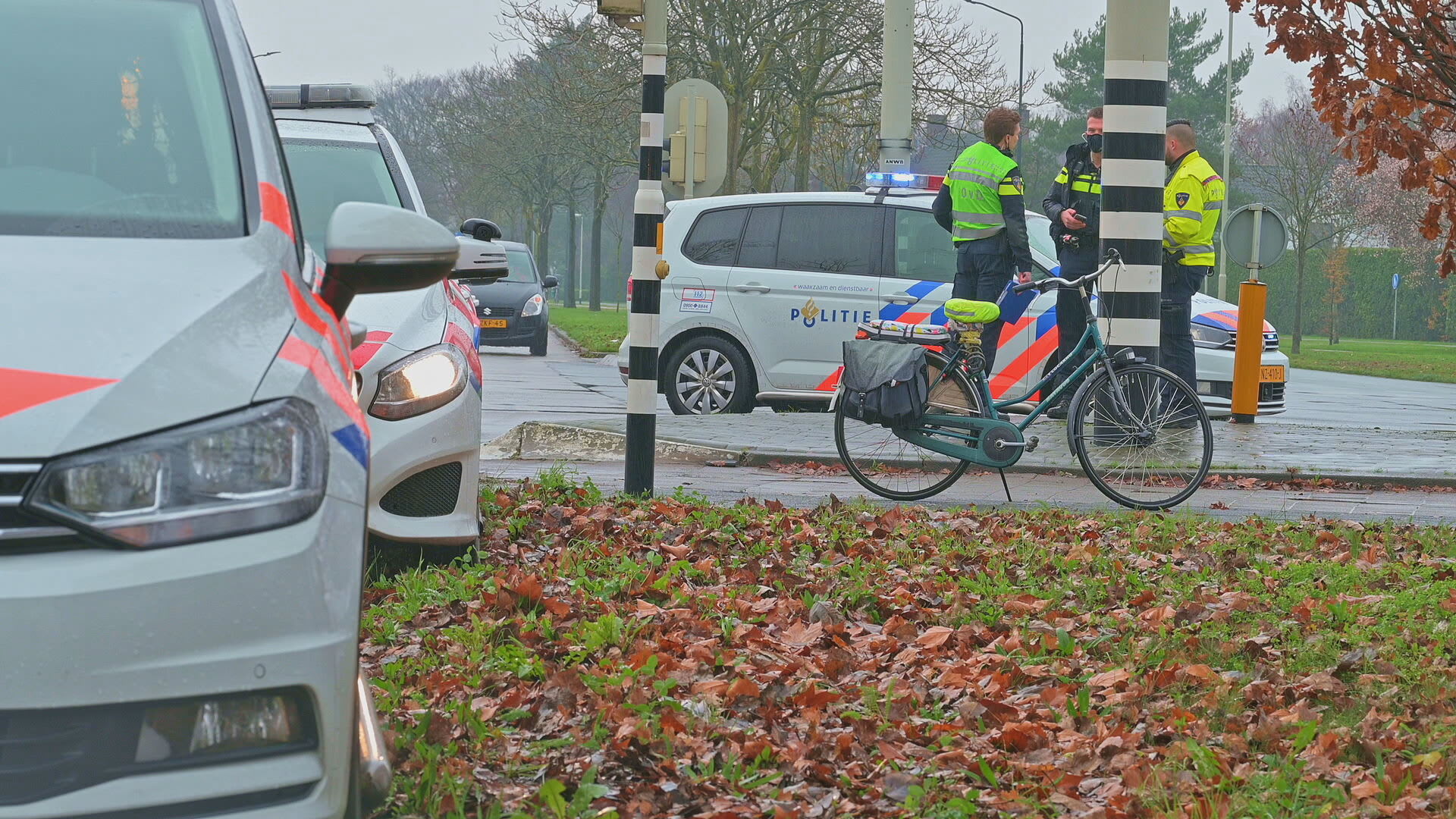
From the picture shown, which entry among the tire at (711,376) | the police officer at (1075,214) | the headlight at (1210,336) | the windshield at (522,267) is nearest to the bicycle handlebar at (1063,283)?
the police officer at (1075,214)

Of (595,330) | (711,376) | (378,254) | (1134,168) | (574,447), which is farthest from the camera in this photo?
(595,330)

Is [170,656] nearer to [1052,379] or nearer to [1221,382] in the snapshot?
[1052,379]

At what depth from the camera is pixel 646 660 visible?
443 cm

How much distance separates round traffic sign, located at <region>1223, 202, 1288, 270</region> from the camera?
1461 centimetres

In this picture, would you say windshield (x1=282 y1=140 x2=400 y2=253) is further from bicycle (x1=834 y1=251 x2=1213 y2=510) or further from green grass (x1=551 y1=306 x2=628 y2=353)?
green grass (x1=551 y1=306 x2=628 y2=353)

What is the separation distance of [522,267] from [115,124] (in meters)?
23.7

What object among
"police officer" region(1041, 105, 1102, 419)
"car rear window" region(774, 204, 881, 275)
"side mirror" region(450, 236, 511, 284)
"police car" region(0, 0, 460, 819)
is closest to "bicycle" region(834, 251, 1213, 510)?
"police officer" region(1041, 105, 1102, 419)

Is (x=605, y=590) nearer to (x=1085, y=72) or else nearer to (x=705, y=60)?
(x=705, y=60)

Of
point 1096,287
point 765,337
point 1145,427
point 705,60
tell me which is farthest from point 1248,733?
point 705,60

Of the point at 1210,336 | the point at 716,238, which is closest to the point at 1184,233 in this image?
the point at 1210,336

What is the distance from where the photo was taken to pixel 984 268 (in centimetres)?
1138

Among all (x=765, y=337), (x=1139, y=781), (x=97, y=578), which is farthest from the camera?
(x=765, y=337)

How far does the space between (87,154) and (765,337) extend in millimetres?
9982

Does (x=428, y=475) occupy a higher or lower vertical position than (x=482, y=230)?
lower
